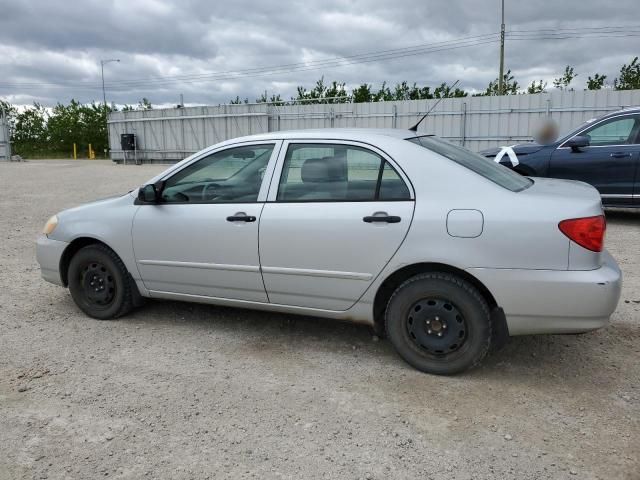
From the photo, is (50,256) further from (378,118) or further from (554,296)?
(378,118)

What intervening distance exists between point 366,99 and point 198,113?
1167cm

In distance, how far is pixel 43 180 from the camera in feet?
59.7

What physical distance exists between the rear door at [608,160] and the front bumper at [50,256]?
7071 millimetres

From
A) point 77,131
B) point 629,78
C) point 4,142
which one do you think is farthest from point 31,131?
point 629,78

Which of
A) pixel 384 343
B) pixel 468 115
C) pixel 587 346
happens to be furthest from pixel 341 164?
pixel 468 115

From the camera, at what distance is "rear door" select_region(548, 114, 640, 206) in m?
8.09

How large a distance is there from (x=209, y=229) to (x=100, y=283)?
4.06ft

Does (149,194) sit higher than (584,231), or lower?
higher

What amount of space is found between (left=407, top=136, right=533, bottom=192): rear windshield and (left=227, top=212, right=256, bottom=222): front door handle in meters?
1.20

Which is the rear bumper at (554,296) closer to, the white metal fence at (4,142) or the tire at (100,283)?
the tire at (100,283)

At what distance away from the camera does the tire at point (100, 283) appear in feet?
14.3

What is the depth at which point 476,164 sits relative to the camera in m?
3.69

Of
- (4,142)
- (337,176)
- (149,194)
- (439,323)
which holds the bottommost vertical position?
(439,323)

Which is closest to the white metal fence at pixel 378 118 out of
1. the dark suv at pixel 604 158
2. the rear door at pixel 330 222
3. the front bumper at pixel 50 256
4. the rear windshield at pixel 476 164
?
the dark suv at pixel 604 158
